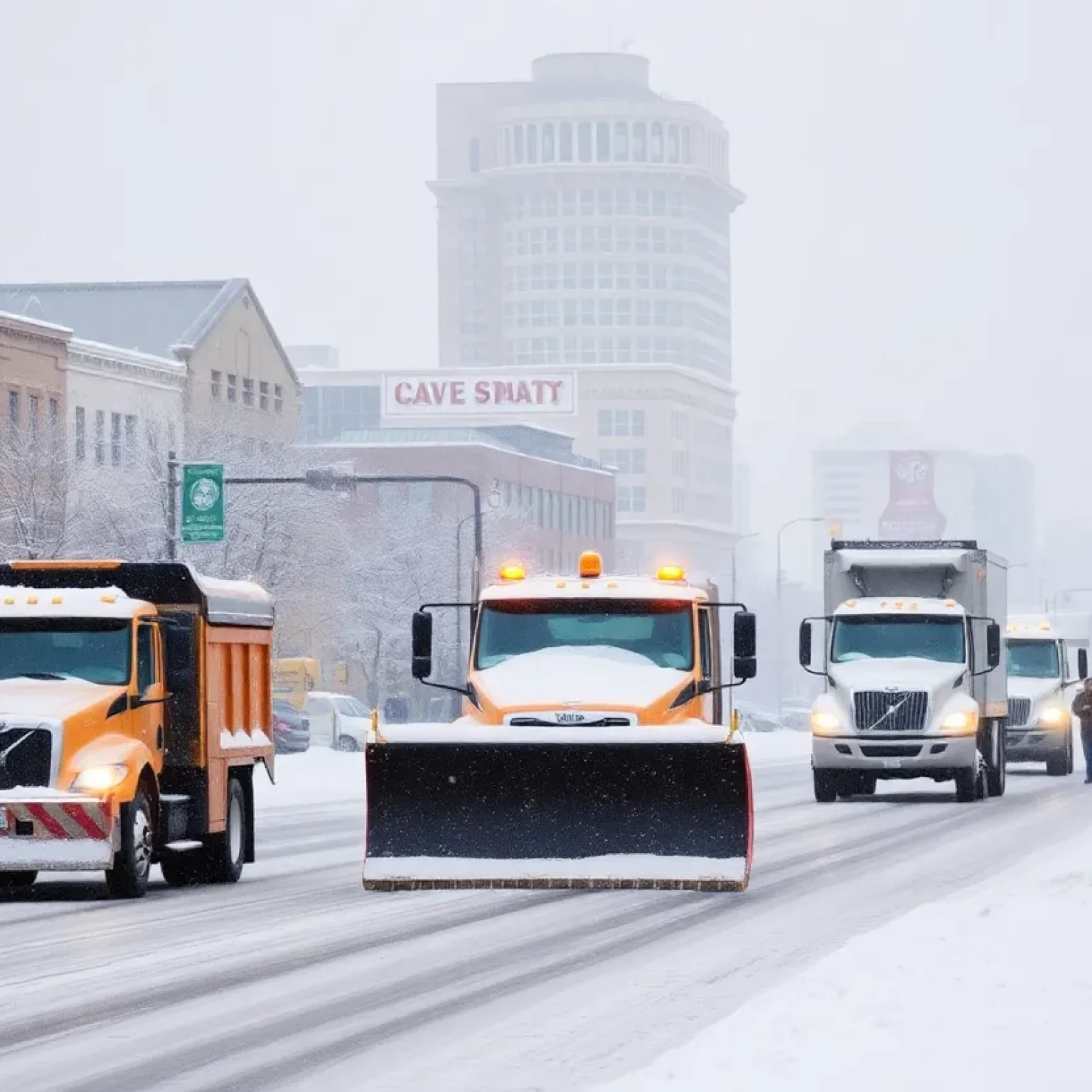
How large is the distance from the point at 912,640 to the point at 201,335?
66527 millimetres

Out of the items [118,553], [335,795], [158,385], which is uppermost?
[158,385]

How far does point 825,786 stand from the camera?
36781mm

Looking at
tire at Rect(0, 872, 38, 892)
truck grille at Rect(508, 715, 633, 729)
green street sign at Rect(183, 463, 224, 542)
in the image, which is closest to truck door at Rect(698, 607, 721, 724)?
truck grille at Rect(508, 715, 633, 729)

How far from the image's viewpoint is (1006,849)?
25.6 m

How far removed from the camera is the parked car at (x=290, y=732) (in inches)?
2611

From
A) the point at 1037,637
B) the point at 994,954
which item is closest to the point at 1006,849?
the point at 994,954

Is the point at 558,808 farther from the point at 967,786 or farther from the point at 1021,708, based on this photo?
the point at 1021,708

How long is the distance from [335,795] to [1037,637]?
43.7 feet

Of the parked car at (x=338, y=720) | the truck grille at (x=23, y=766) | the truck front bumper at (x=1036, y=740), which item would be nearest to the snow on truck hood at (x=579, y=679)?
the truck grille at (x=23, y=766)

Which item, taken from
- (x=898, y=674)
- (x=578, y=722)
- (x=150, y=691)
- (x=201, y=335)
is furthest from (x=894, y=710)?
(x=201, y=335)

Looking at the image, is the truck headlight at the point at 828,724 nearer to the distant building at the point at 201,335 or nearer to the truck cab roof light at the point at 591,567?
the truck cab roof light at the point at 591,567

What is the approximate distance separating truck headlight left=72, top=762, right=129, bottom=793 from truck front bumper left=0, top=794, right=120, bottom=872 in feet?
0.49

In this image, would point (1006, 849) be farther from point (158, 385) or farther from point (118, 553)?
point (158, 385)

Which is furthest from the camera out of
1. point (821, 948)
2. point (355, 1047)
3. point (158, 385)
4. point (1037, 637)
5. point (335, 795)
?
point (158, 385)
